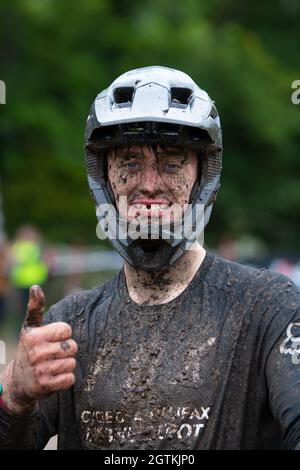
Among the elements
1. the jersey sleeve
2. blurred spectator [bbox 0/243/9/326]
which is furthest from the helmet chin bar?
blurred spectator [bbox 0/243/9/326]

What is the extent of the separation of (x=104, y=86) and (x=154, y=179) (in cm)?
2033

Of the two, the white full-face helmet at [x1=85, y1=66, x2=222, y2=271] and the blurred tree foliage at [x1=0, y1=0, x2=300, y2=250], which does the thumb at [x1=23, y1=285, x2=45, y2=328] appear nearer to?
the white full-face helmet at [x1=85, y1=66, x2=222, y2=271]

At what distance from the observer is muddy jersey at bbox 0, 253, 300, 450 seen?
12.0 feet

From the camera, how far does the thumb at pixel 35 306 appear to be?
3.32 m

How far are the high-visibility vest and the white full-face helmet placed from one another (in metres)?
12.0

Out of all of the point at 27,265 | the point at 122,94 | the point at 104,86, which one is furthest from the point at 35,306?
the point at 104,86

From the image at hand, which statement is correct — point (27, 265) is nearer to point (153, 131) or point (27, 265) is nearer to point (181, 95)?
point (181, 95)

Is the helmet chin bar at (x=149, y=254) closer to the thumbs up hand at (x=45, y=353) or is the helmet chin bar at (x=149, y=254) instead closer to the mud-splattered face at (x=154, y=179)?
the mud-splattered face at (x=154, y=179)

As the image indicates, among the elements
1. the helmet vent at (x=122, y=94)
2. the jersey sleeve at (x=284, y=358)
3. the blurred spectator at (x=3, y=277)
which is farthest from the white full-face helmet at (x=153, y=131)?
the blurred spectator at (x=3, y=277)

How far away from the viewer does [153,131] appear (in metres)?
3.79

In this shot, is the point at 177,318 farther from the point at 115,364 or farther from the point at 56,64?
the point at 56,64

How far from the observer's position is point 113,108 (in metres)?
3.89

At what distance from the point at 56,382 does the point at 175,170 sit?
935 mm

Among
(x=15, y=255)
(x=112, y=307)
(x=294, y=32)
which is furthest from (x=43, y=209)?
(x=112, y=307)
